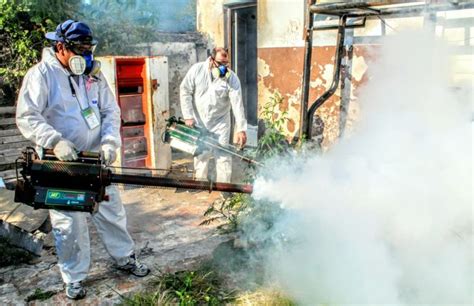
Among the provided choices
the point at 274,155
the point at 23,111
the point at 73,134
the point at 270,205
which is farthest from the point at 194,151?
the point at 23,111

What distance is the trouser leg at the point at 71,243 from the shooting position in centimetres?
334

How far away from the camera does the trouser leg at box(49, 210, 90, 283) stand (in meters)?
3.34

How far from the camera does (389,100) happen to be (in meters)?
4.36

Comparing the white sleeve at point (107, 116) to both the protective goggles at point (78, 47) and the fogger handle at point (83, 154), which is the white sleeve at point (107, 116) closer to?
the protective goggles at point (78, 47)

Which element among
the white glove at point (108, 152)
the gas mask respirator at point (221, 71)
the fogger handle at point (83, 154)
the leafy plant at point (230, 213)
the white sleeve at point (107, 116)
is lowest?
the leafy plant at point (230, 213)

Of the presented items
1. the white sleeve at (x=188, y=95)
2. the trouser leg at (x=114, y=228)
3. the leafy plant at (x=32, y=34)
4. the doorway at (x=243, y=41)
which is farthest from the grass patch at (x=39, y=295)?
the leafy plant at (x=32, y=34)

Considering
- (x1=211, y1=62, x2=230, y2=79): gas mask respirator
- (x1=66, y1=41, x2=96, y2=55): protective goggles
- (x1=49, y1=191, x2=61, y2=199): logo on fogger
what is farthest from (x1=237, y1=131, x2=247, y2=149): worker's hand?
(x1=49, y1=191, x2=61, y2=199): logo on fogger

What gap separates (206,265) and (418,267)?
1788 millimetres

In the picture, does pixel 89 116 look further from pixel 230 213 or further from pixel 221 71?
pixel 221 71

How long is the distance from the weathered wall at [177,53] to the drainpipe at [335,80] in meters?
4.31

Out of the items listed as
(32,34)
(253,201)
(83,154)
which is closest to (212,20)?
(32,34)

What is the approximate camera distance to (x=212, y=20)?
25.8ft

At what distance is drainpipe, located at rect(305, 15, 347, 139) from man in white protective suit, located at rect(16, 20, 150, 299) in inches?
95.9

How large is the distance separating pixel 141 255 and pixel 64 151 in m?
1.61
